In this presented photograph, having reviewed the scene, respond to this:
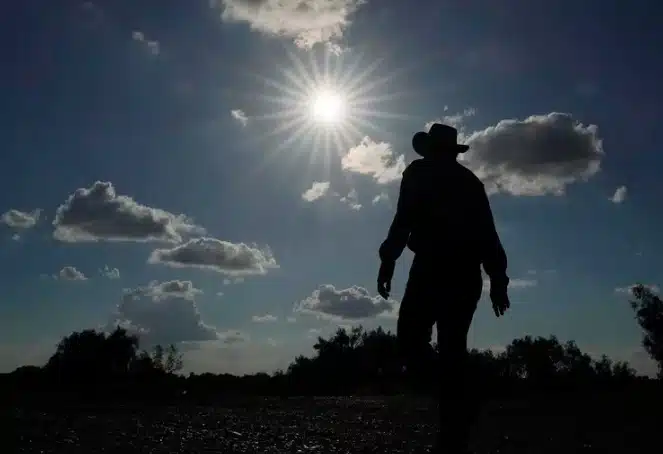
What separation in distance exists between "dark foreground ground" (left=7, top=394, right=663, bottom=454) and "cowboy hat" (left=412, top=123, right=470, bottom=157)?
2.97 metres

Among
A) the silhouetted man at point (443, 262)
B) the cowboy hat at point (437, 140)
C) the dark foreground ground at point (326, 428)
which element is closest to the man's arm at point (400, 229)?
the silhouetted man at point (443, 262)

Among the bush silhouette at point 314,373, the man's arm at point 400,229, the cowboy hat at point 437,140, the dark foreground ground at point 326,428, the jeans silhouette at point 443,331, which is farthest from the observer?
the bush silhouette at point 314,373

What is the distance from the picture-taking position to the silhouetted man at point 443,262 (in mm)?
5387

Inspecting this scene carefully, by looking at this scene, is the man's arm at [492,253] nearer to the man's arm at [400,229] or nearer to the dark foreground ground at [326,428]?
the man's arm at [400,229]

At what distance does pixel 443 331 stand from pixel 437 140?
1700 millimetres

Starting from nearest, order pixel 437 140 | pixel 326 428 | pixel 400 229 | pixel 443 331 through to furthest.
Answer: pixel 443 331, pixel 400 229, pixel 437 140, pixel 326 428

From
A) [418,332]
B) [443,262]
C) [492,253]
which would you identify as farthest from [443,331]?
[492,253]

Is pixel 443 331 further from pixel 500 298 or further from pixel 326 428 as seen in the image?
pixel 326 428

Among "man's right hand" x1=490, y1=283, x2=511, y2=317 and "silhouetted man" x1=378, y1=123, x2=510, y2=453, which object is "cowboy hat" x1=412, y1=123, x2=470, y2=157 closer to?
"silhouetted man" x1=378, y1=123, x2=510, y2=453

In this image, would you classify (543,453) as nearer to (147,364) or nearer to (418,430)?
(418,430)

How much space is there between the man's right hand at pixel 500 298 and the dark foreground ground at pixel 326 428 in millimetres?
1820

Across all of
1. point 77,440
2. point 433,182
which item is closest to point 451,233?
point 433,182

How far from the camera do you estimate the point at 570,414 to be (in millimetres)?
9750

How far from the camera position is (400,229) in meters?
5.73
